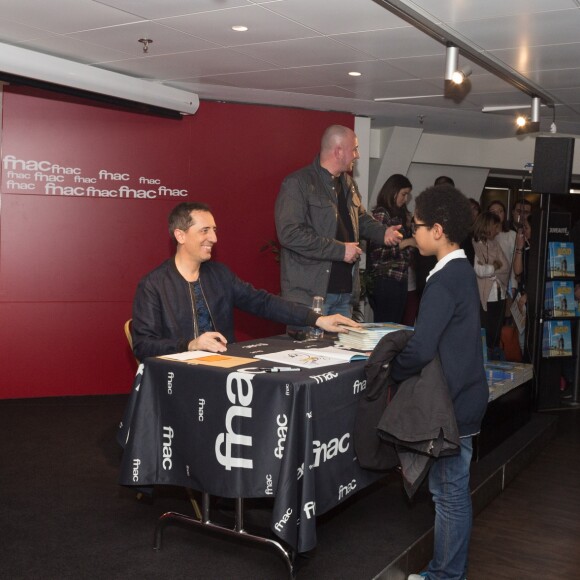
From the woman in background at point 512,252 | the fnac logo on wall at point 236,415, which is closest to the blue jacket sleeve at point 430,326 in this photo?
the fnac logo on wall at point 236,415

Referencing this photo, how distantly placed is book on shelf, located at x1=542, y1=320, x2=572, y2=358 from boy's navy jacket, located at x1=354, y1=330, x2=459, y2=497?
407cm

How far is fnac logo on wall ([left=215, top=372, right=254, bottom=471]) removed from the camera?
2.98 meters

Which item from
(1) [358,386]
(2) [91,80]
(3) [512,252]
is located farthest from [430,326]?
(3) [512,252]

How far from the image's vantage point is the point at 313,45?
513cm

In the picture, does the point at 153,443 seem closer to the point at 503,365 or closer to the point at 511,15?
the point at 511,15

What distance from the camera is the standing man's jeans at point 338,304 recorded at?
194 inches

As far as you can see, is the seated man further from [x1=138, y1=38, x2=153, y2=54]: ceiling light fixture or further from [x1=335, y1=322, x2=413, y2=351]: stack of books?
[x1=138, y1=38, x2=153, y2=54]: ceiling light fixture

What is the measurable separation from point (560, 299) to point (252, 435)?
479cm

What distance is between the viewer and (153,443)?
3.23 m

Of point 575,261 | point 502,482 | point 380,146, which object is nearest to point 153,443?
point 502,482

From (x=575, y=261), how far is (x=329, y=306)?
3.66 metres

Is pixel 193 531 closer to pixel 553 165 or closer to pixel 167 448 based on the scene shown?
pixel 167 448

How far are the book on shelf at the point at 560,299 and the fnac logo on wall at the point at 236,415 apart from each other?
461 cm

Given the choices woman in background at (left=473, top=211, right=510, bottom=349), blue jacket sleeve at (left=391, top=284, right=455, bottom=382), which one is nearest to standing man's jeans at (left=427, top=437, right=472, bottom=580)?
blue jacket sleeve at (left=391, top=284, right=455, bottom=382)
